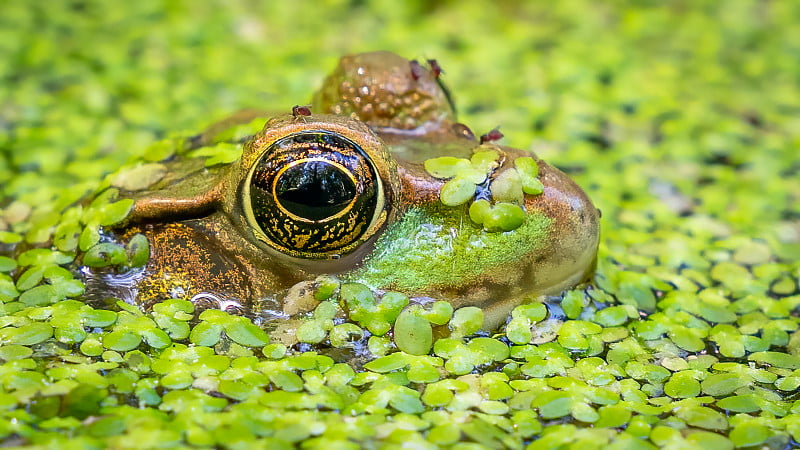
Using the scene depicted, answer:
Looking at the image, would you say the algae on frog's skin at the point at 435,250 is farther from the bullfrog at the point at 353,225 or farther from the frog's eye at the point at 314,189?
the frog's eye at the point at 314,189

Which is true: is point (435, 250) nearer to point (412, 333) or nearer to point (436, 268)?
point (436, 268)

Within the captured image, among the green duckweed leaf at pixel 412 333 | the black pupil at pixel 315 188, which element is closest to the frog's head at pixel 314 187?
the black pupil at pixel 315 188

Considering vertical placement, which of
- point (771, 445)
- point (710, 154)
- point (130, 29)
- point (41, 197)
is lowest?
point (771, 445)

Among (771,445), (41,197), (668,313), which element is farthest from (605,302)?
(41,197)

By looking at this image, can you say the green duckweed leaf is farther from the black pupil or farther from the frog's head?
the black pupil

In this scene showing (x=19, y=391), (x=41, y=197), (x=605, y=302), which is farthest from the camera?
(x=41, y=197)

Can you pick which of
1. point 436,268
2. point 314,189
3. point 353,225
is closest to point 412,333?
point 436,268

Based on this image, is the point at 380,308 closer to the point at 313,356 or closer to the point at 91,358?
the point at 313,356
